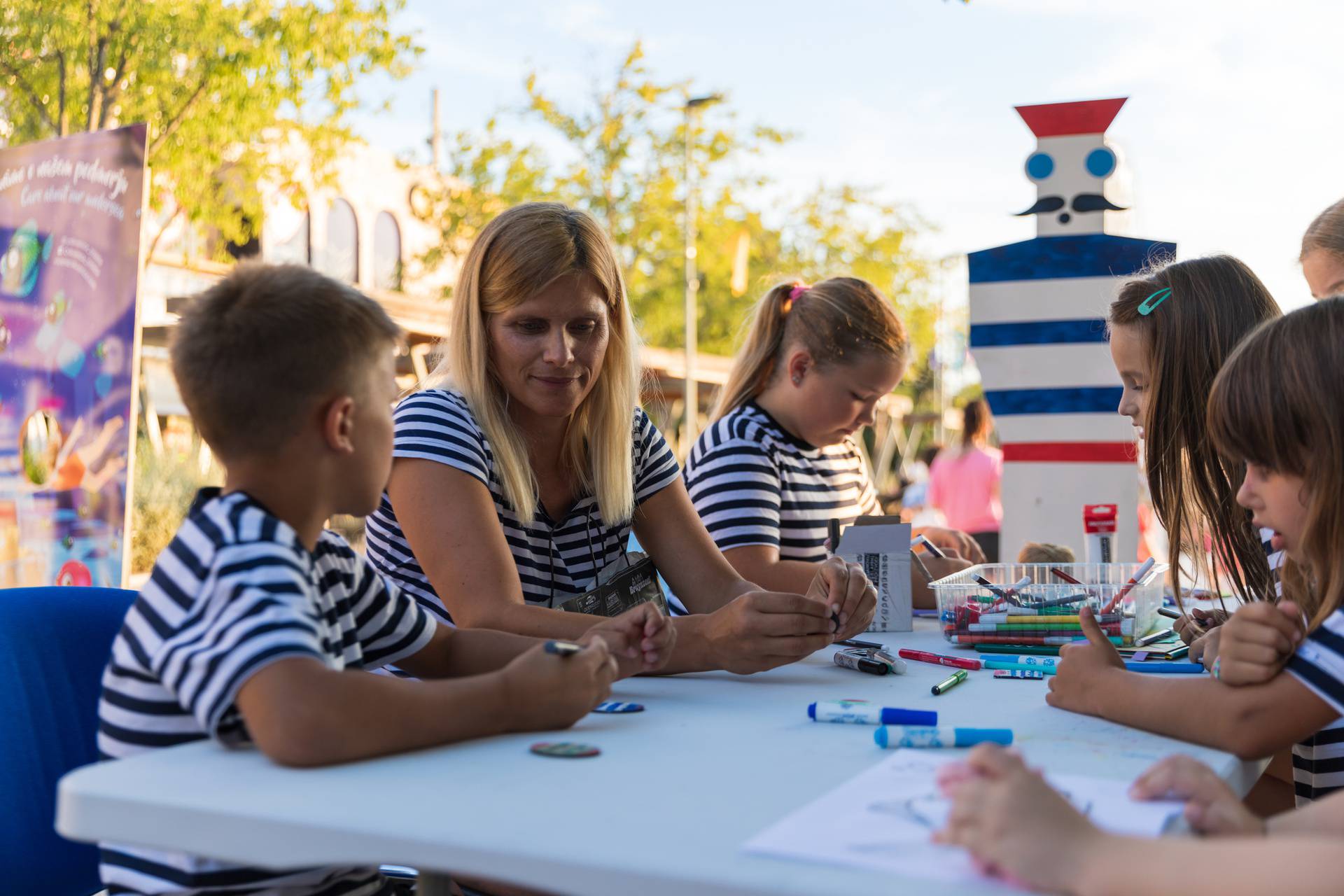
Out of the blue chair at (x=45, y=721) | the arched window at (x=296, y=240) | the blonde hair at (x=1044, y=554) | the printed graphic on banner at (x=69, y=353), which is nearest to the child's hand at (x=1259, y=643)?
the blonde hair at (x=1044, y=554)

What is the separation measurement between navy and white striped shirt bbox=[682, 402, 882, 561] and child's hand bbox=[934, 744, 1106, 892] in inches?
74.2

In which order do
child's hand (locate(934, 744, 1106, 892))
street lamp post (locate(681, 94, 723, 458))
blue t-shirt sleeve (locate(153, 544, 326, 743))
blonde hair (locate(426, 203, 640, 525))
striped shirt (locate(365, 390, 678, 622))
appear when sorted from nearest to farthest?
child's hand (locate(934, 744, 1106, 892)), blue t-shirt sleeve (locate(153, 544, 326, 743)), striped shirt (locate(365, 390, 678, 622)), blonde hair (locate(426, 203, 640, 525)), street lamp post (locate(681, 94, 723, 458))

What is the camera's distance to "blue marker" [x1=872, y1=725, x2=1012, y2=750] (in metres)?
1.41

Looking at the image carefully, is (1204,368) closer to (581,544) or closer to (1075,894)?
(581,544)

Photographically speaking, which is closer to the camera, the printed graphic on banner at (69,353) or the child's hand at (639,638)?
the child's hand at (639,638)

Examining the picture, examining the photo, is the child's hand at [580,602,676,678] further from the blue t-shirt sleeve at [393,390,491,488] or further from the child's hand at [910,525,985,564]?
the child's hand at [910,525,985,564]

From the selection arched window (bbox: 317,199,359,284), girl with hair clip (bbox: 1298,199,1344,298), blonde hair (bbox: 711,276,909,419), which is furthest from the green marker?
arched window (bbox: 317,199,359,284)

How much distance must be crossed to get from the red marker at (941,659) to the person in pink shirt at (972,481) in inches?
235

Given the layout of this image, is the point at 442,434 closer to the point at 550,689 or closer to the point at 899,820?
the point at 550,689

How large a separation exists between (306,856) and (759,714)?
0.69 meters

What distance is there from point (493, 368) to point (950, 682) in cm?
113

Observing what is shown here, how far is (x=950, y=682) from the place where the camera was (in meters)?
1.84

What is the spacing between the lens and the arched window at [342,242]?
22.0 metres

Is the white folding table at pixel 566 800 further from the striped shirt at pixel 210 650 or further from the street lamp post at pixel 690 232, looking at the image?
the street lamp post at pixel 690 232
